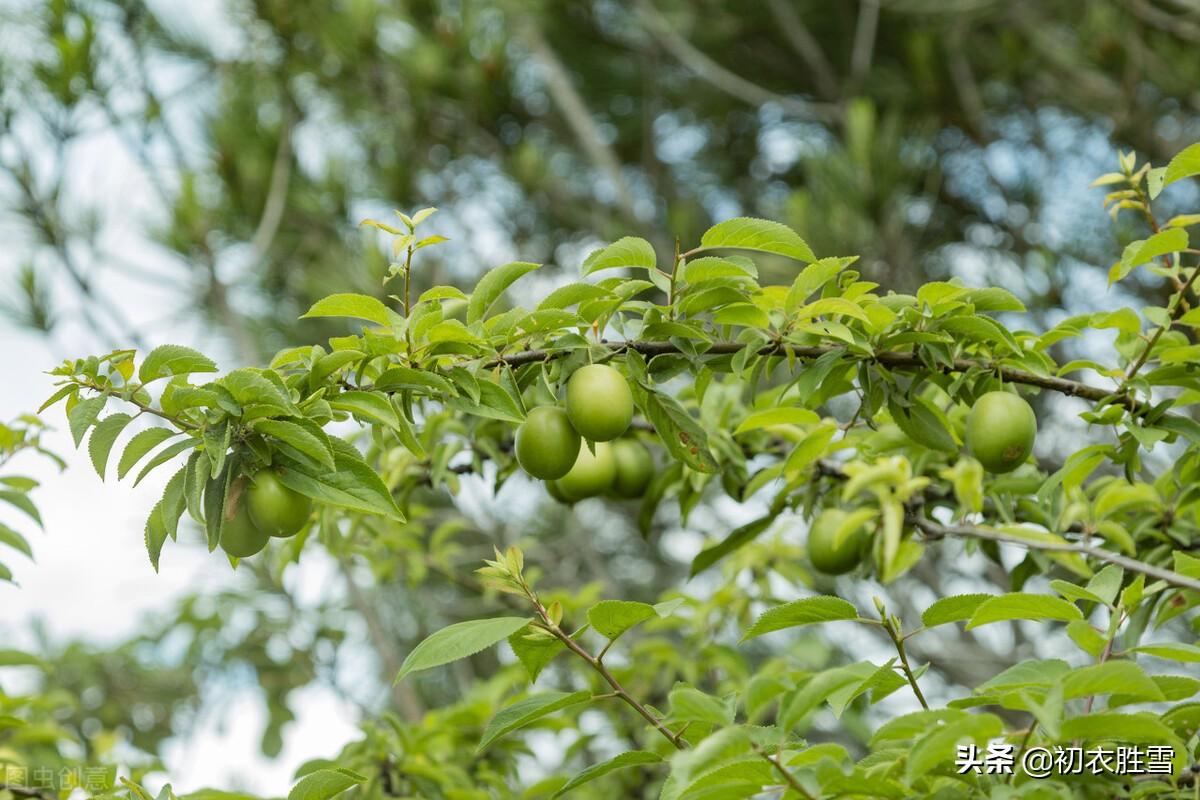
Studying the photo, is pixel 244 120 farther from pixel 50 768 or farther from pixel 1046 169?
pixel 1046 169

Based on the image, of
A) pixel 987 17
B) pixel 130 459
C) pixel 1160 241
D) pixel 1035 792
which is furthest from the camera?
pixel 987 17

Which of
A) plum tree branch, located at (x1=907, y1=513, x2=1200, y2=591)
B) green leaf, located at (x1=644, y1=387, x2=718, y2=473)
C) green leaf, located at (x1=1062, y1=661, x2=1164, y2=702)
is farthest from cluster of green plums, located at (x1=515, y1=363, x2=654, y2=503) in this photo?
green leaf, located at (x1=1062, y1=661, x2=1164, y2=702)

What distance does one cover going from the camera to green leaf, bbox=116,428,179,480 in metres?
1.05

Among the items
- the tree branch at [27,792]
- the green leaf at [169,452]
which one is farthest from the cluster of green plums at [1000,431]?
the tree branch at [27,792]

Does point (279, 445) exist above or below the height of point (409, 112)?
below

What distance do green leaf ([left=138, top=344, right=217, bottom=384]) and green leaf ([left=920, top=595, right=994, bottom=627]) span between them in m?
0.70

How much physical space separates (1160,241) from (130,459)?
106cm

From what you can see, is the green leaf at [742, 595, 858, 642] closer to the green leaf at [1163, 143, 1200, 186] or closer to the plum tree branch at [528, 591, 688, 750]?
the plum tree branch at [528, 591, 688, 750]

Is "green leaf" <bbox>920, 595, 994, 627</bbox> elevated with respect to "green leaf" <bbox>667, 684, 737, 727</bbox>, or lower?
elevated

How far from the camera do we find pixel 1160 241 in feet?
3.95

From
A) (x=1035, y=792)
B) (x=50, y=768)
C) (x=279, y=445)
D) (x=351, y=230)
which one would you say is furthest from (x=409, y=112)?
(x=1035, y=792)

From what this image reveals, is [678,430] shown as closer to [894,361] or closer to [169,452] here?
[894,361]

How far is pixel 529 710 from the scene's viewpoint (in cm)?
105

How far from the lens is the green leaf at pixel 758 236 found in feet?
3.76
